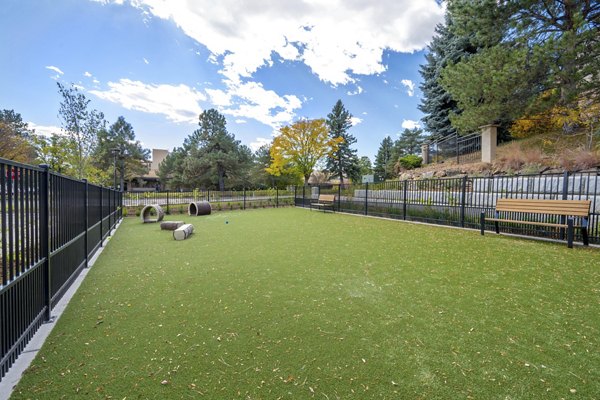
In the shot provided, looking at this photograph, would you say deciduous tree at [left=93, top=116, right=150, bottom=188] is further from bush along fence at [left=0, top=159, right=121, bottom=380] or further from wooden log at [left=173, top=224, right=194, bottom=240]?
bush along fence at [left=0, top=159, right=121, bottom=380]

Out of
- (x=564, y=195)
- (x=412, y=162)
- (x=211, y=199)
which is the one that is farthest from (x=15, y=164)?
(x=412, y=162)

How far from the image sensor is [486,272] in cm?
465

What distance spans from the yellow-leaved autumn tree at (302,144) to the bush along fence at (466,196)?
1422 centimetres

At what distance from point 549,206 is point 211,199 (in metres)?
17.8

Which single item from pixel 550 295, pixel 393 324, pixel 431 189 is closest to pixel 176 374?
pixel 393 324

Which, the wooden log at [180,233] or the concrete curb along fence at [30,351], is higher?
the wooden log at [180,233]

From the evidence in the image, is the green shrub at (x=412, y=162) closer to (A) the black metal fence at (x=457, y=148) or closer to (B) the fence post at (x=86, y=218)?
(A) the black metal fence at (x=457, y=148)

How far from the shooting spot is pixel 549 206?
258 inches

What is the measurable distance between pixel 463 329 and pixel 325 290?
1.75m

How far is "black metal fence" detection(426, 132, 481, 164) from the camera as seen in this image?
1570 centimetres

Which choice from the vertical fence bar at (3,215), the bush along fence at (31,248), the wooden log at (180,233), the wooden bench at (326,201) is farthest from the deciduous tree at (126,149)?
the vertical fence bar at (3,215)

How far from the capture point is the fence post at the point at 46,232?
9.86 feet

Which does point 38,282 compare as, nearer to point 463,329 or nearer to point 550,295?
point 463,329

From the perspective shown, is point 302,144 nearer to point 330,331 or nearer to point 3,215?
point 330,331
